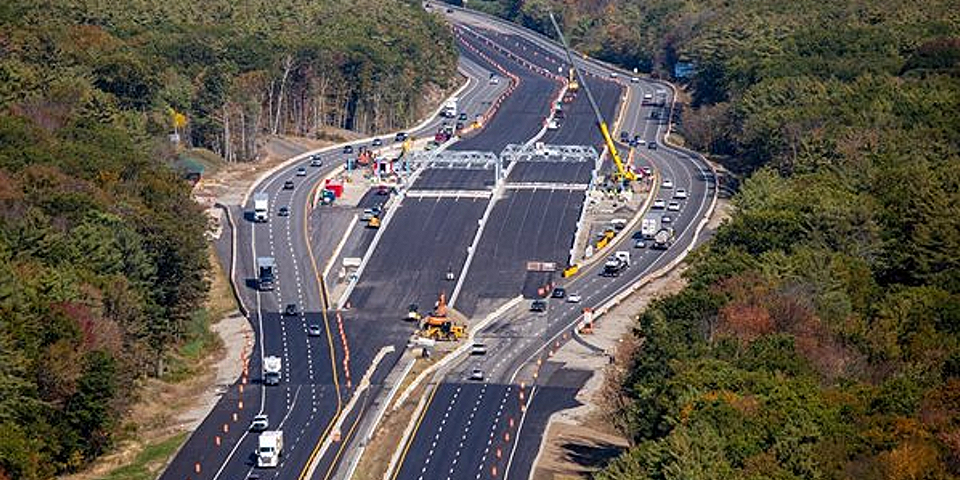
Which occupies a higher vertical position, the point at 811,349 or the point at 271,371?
the point at 811,349

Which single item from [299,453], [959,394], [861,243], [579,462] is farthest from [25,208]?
[959,394]

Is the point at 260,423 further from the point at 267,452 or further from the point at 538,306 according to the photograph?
the point at 538,306

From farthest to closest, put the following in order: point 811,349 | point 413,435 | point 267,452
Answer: point 413,435 → point 811,349 → point 267,452

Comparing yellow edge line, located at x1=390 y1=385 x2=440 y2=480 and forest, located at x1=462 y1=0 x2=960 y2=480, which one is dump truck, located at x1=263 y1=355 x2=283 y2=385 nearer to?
yellow edge line, located at x1=390 y1=385 x2=440 y2=480

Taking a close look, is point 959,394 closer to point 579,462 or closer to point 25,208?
point 579,462

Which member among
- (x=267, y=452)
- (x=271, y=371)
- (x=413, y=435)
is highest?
(x=267, y=452)

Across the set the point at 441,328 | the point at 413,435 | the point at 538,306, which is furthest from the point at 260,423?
the point at 538,306

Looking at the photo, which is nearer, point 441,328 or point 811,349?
point 811,349
